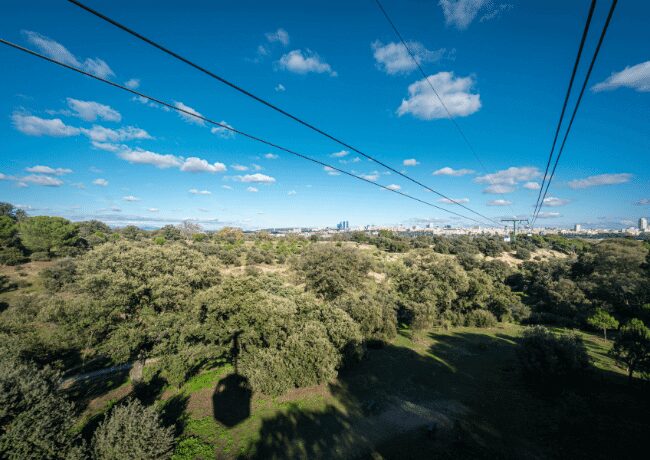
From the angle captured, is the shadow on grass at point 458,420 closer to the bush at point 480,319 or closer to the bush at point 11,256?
the bush at point 480,319

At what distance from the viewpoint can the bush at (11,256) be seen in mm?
45531

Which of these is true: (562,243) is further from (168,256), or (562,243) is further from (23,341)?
(23,341)

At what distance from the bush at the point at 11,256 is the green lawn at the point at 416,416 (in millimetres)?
55197

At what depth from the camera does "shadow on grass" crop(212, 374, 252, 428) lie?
13.4 metres

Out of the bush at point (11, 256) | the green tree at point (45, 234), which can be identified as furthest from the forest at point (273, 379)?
the green tree at point (45, 234)

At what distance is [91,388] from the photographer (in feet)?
56.0

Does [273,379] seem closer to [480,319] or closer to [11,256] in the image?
[480,319]

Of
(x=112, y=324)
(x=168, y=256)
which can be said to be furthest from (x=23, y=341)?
(x=168, y=256)

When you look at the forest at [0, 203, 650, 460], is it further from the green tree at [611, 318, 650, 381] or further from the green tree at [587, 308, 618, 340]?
the green tree at [587, 308, 618, 340]

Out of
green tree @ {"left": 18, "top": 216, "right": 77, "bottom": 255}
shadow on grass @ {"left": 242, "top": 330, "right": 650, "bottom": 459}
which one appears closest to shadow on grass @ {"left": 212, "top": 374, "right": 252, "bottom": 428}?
shadow on grass @ {"left": 242, "top": 330, "right": 650, "bottom": 459}

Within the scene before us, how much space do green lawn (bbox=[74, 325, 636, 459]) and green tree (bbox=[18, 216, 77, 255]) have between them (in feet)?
197

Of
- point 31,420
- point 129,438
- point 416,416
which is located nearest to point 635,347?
point 416,416

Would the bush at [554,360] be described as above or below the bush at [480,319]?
above

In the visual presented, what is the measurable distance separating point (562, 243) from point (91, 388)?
402 feet
